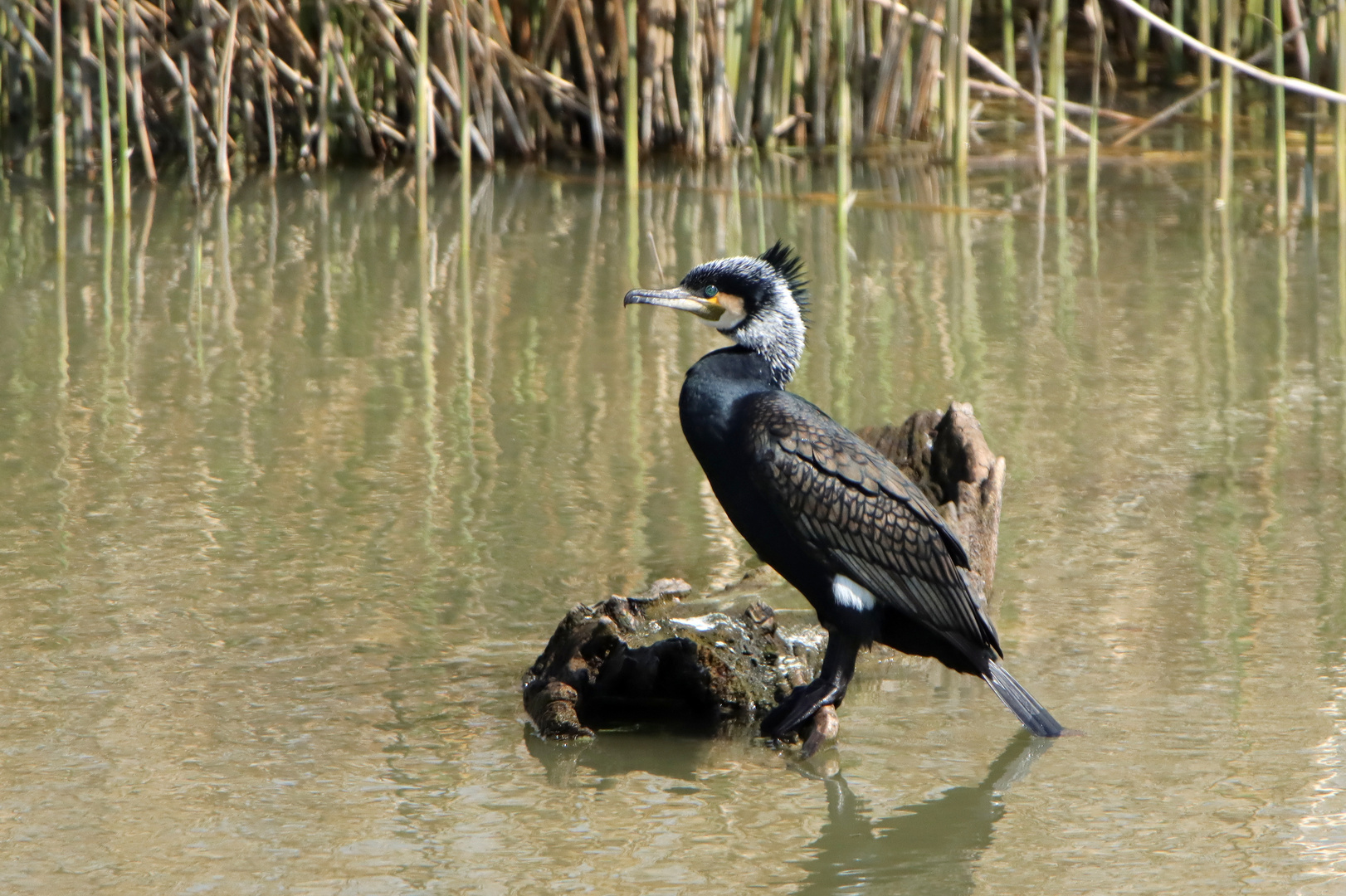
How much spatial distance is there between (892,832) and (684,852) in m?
0.39

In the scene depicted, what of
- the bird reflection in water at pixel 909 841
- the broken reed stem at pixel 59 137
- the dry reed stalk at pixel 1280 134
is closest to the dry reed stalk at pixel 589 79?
the broken reed stem at pixel 59 137

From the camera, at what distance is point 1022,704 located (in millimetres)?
3420

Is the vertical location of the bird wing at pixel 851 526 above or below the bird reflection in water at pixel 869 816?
above

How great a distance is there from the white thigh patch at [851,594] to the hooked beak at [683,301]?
655mm

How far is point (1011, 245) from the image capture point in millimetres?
8234

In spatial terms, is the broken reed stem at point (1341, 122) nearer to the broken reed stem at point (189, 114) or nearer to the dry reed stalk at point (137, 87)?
the broken reed stem at point (189, 114)

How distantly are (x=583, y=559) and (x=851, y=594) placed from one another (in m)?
1.14

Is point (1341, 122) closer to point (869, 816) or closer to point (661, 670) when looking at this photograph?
point (661, 670)

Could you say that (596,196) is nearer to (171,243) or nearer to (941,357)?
(171,243)

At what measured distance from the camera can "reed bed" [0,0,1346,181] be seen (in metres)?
9.16

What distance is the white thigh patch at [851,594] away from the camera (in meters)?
3.55

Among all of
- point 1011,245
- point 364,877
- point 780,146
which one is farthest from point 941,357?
point 780,146

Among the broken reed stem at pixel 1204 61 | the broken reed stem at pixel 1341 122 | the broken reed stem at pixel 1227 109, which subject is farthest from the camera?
the broken reed stem at pixel 1204 61

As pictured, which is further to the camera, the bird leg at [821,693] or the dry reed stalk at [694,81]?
the dry reed stalk at [694,81]
